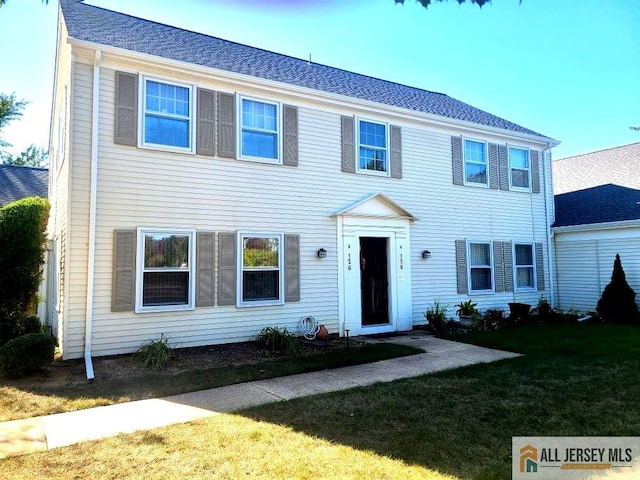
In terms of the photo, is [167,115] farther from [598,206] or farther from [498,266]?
[598,206]

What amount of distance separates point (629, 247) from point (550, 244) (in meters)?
2.14

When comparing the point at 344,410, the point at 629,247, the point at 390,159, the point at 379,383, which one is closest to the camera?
the point at 344,410

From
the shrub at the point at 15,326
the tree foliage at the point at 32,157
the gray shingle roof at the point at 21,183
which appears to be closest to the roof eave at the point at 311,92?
the shrub at the point at 15,326

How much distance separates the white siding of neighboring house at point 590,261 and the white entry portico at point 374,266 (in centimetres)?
618

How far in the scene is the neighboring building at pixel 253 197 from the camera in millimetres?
7871

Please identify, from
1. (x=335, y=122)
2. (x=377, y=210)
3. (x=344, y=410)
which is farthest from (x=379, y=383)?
(x=335, y=122)

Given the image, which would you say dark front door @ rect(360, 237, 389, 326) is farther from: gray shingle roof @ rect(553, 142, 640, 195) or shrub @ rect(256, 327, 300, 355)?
gray shingle roof @ rect(553, 142, 640, 195)

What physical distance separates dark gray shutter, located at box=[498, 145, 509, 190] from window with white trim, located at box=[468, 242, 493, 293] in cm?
196

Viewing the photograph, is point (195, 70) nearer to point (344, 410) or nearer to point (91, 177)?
point (91, 177)

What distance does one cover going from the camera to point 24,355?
6.48 m

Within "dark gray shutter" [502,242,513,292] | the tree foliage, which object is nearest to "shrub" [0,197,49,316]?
"dark gray shutter" [502,242,513,292]

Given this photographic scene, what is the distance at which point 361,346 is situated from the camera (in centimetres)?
899

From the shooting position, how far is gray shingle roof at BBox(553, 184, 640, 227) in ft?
43.0

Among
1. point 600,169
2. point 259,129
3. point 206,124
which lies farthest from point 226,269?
point 600,169
